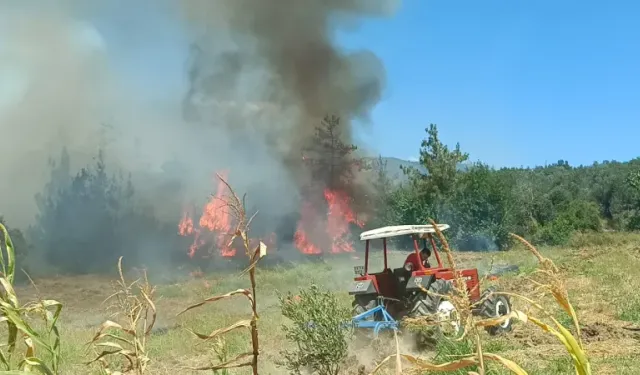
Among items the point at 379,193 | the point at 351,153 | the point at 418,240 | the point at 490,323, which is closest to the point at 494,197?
the point at 379,193

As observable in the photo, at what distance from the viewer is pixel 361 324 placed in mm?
8984

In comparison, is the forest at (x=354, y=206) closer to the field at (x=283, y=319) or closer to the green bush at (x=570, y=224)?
the green bush at (x=570, y=224)

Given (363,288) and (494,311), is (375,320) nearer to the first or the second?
(363,288)

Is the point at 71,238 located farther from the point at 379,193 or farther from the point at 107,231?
the point at 379,193

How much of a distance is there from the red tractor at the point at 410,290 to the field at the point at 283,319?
537 mm

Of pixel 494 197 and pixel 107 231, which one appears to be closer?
pixel 107 231

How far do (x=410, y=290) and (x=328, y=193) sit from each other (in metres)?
25.9

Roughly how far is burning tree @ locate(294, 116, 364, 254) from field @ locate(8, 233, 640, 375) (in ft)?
17.6

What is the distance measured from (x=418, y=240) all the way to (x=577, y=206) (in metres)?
39.8

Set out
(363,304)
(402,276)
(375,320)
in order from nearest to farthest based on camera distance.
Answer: (375,320)
(363,304)
(402,276)

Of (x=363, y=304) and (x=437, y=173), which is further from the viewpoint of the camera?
(x=437, y=173)

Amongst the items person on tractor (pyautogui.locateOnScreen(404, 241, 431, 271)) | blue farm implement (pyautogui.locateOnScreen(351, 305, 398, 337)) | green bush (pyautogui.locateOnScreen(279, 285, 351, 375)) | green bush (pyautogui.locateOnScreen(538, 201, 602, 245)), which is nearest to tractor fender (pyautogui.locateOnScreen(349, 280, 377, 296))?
blue farm implement (pyautogui.locateOnScreen(351, 305, 398, 337))

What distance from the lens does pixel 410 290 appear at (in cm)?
986

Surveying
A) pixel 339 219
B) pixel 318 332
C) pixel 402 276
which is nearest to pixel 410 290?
pixel 402 276
